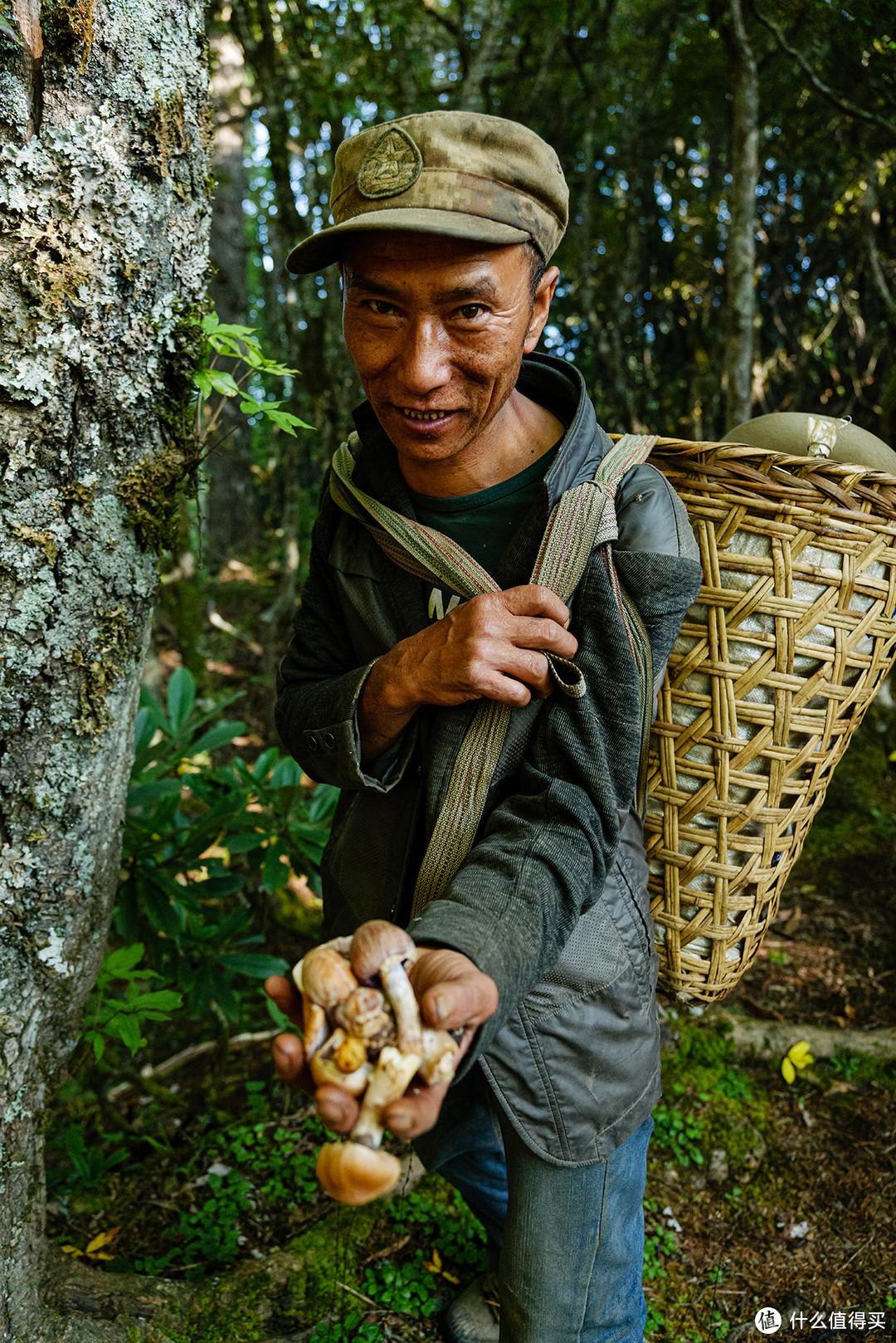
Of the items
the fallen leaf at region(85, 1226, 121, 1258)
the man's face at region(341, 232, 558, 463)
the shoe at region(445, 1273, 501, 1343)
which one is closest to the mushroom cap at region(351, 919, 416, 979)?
the man's face at region(341, 232, 558, 463)

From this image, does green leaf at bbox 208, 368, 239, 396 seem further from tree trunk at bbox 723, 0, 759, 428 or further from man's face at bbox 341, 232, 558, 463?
tree trunk at bbox 723, 0, 759, 428

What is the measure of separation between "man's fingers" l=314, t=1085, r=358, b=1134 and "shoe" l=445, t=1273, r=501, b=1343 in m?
1.54

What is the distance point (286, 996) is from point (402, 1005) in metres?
0.18

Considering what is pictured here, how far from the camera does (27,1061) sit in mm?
1729

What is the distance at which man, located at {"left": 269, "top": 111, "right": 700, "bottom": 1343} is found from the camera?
4.33ft

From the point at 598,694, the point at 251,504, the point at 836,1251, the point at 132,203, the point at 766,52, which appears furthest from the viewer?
the point at 251,504

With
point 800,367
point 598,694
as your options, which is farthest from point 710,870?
point 800,367

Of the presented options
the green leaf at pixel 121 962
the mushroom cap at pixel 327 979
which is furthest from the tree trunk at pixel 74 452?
the mushroom cap at pixel 327 979

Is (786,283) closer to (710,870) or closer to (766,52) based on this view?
(766,52)

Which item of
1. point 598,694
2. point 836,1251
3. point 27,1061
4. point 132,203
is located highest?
point 132,203

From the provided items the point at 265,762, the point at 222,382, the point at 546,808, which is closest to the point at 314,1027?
the point at 546,808

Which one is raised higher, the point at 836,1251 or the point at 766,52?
the point at 766,52

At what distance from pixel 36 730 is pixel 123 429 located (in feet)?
1.98

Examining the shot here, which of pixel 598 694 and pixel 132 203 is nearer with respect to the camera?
pixel 598 694
